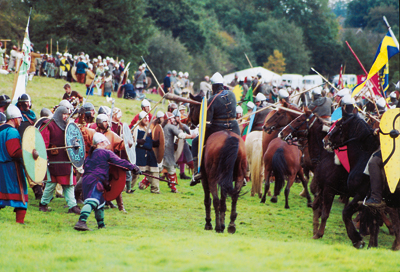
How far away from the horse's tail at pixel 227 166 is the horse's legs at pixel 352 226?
5.63ft

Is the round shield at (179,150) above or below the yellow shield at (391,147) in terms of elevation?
below

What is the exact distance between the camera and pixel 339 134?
857cm

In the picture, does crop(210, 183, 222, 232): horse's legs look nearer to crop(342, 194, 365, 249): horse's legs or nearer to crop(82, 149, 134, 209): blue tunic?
crop(82, 149, 134, 209): blue tunic

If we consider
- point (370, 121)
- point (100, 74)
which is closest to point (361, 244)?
point (370, 121)

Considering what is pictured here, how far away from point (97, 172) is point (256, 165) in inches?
213

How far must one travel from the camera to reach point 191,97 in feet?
30.4

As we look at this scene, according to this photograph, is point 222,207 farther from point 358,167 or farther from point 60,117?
point 60,117

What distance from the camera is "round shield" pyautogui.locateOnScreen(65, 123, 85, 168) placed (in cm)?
946

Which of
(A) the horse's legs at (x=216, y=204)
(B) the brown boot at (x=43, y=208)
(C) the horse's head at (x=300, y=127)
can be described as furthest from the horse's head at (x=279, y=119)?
(B) the brown boot at (x=43, y=208)

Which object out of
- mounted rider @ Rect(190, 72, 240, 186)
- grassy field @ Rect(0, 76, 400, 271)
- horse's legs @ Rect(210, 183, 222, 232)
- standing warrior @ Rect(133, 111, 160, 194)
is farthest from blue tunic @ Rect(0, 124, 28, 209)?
standing warrior @ Rect(133, 111, 160, 194)

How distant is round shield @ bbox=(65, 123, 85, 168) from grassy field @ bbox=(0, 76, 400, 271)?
3.30 feet

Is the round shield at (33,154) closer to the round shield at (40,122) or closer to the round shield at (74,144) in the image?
the round shield at (74,144)

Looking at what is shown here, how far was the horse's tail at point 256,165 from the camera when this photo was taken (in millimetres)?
13102

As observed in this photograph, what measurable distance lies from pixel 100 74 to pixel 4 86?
5975 mm
